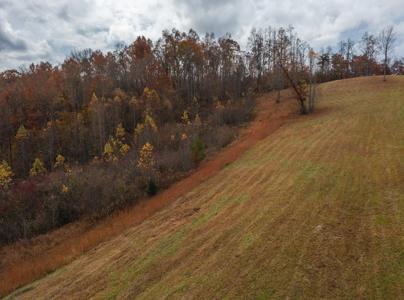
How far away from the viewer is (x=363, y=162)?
15.2 meters

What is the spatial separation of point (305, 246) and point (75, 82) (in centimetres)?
6031

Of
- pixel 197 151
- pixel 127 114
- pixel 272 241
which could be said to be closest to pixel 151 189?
pixel 197 151

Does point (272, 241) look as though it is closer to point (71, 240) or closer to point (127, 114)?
point (71, 240)

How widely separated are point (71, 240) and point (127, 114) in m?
36.5

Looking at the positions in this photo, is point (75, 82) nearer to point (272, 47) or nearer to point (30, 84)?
point (30, 84)

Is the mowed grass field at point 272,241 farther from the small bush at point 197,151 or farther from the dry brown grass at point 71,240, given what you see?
the small bush at point 197,151

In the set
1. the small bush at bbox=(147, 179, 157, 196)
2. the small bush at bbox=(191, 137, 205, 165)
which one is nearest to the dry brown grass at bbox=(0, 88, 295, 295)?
the small bush at bbox=(191, 137, 205, 165)

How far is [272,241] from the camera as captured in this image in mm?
8812

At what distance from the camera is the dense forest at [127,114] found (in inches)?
933

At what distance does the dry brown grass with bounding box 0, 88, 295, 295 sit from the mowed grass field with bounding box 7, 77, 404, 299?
46.6 inches

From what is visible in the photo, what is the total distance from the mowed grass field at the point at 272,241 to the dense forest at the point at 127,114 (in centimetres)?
1028

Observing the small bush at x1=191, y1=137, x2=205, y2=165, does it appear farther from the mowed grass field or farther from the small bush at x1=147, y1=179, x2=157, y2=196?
the mowed grass field

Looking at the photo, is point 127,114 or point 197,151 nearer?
point 197,151

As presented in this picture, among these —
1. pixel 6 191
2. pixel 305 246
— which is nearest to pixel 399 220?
pixel 305 246
